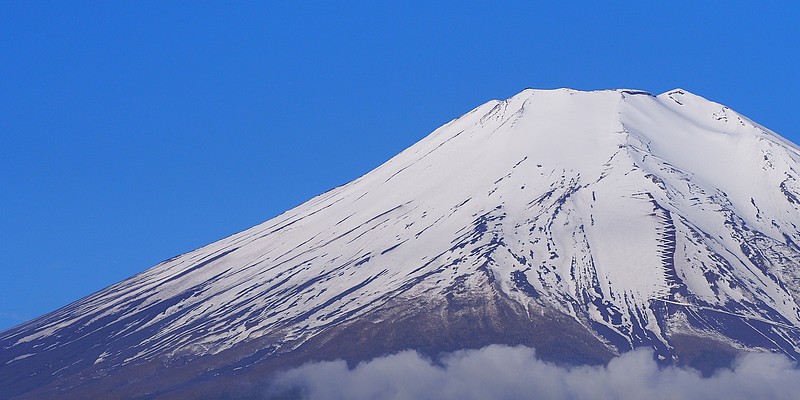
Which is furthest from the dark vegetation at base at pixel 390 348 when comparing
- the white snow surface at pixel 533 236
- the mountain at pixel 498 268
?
the white snow surface at pixel 533 236

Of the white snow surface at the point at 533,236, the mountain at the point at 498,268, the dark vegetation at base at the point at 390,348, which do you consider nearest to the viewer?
the dark vegetation at base at the point at 390,348

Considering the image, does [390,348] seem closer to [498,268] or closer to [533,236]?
[498,268]

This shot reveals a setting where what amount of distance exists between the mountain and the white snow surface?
0.67 ft

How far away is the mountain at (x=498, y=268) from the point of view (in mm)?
101312

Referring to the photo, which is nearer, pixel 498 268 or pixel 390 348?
pixel 390 348

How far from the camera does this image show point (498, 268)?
108062 mm

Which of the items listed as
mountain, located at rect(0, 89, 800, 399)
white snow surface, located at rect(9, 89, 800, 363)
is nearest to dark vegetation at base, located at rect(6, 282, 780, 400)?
mountain, located at rect(0, 89, 800, 399)

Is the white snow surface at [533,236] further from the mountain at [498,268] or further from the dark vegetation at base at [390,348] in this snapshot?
the dark vegetation at base at [390,348]

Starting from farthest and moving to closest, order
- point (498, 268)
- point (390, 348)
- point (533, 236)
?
point (533, 236) → point (498, 268) → point (390, 348)

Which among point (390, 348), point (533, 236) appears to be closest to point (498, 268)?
point (533, 236)

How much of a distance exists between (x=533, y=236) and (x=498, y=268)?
19.5 feet

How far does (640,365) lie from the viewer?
3770 inches

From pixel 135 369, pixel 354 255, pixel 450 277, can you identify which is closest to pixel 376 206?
pixel 354 255

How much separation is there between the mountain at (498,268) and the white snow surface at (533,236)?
0.20 m
